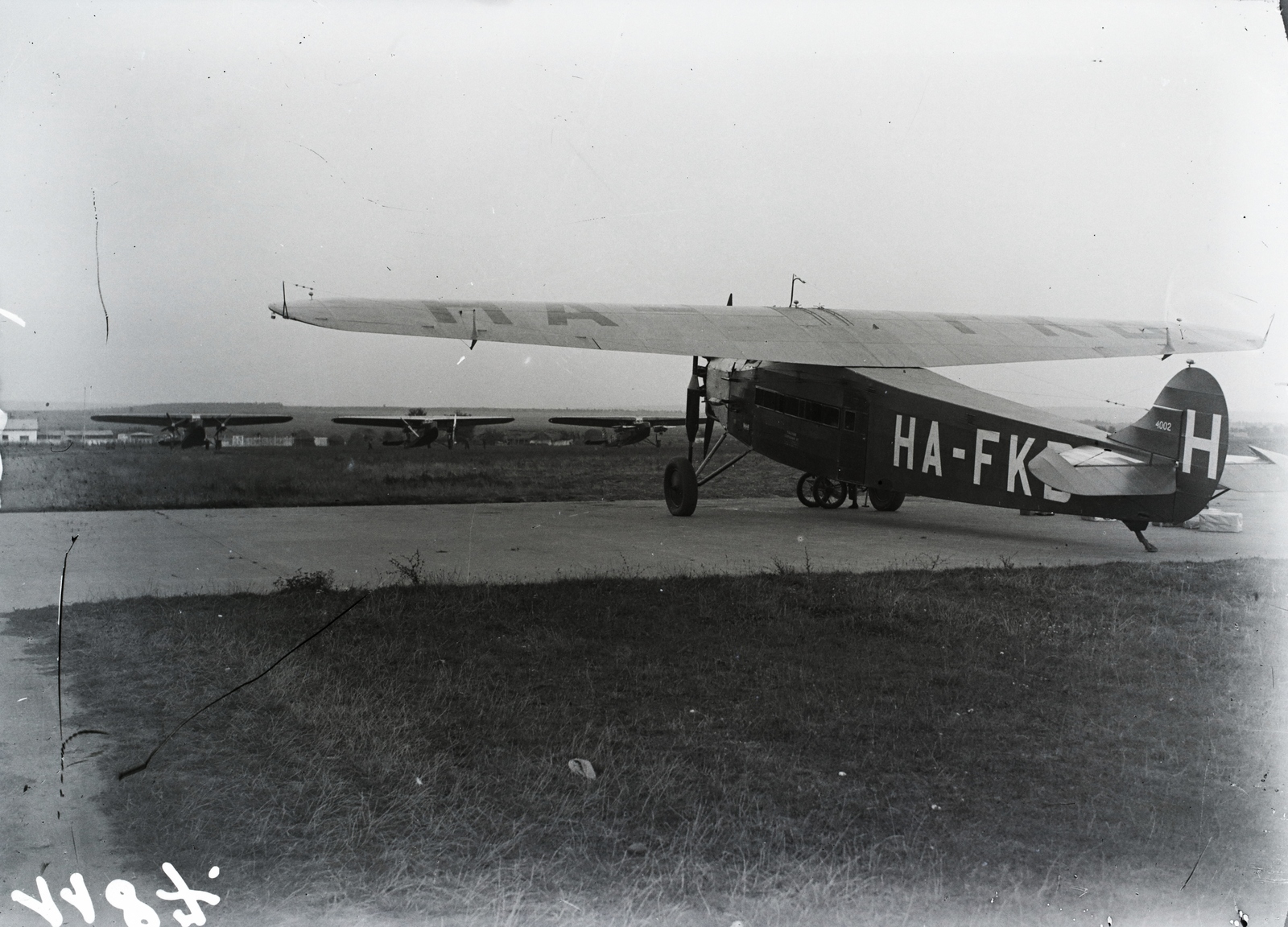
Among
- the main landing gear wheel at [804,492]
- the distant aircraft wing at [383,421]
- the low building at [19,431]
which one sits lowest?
the distant aircraft wing at [383,421]

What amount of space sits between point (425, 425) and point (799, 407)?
2333 cm

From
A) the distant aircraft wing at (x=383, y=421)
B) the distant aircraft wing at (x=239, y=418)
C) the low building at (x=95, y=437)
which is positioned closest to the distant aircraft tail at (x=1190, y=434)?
the distant aircraft wing at (x=239, y=418)

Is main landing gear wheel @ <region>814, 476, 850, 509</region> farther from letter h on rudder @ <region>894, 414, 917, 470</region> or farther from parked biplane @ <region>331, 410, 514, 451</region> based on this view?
parked biplane @ <region>331, 410, 514, 451</region>

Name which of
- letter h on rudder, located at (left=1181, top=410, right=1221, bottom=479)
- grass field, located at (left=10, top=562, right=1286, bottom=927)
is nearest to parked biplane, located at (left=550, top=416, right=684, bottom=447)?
letter h on rudder, located at (left=1181, top=410, right=1221, bottom=479)

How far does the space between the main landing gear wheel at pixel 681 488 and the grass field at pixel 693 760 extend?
6.96m

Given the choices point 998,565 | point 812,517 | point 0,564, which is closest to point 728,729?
point 998,565

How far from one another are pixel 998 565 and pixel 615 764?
6494 mm

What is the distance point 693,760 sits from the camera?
12.0 ft

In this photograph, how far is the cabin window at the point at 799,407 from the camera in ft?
41.3

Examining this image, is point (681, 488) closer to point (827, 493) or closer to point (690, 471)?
point (690, 471)

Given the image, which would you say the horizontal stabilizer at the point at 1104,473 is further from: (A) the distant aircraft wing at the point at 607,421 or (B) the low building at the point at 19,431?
(A) the distant aircraft wing at the point at 607,421

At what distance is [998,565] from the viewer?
8867 mm

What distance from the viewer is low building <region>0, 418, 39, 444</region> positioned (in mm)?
3326

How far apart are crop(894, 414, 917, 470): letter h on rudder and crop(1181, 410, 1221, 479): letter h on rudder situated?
10.4 ft
